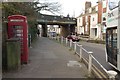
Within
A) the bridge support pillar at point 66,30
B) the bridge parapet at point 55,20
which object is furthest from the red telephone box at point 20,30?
the bridge support pillar at point 66,30

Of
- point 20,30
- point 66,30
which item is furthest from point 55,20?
point 20,30

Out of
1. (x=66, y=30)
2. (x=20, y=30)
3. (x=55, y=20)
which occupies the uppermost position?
(x=55, y=20)

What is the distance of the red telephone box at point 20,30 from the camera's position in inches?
517

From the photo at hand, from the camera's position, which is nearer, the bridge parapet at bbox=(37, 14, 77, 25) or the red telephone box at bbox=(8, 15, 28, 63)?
the red telephone box at bbox=(8, 15, 28, 63)

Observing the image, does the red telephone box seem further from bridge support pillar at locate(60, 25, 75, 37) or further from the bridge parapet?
bridge support pillar at locate(60, 25, 75, 37)

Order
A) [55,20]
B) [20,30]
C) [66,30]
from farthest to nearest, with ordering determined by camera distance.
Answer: [66,30] → [55,20] → [20,30]

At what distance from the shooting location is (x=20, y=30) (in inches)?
526

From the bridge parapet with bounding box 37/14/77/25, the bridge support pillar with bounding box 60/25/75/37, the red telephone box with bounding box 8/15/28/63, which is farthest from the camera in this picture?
the bridge support pillar with bounding box 60/25/75/37

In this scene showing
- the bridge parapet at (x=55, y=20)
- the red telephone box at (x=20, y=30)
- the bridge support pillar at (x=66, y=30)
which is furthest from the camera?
the bridge support pillar at (x=66, y=30)

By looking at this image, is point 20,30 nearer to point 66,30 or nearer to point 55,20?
point 55,20

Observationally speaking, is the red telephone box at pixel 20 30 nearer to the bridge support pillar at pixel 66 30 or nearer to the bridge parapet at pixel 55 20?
the bridge parapet at pixel 55 20

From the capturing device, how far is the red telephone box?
13133 mm

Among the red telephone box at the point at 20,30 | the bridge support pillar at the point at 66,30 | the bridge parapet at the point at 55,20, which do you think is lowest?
the red telephone box at the point at 20,30

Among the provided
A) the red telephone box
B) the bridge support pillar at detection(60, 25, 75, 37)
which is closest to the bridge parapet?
the bridge support pillar at detection(60, 25, 75, 37)
